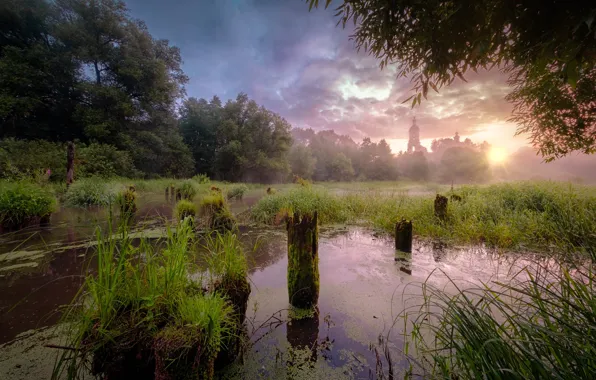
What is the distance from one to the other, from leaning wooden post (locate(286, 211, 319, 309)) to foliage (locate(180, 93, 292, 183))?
2944 cm

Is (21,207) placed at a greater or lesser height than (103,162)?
lesser

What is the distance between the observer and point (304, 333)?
2.25 m

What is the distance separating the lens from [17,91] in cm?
1773

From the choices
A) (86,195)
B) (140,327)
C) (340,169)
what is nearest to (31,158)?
(86,195)

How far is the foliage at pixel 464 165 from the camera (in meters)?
44.1

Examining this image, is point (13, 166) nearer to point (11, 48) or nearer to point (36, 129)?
point (36, 129)

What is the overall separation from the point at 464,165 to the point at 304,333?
54.4 meters

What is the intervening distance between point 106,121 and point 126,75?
16.4ft

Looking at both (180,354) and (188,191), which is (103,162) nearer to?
(188,191)

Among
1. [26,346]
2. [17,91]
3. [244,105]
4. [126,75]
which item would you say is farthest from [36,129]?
[26,346]

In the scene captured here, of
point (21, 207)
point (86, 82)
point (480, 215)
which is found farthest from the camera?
point (86, 82)

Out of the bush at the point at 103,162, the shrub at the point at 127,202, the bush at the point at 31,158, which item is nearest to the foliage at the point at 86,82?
the bush at the point at 103,162

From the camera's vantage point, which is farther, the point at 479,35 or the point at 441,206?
the point at 441,206

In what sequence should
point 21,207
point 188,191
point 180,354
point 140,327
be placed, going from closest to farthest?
point 180,354, point 140,327, point 21,207, point 188,191
